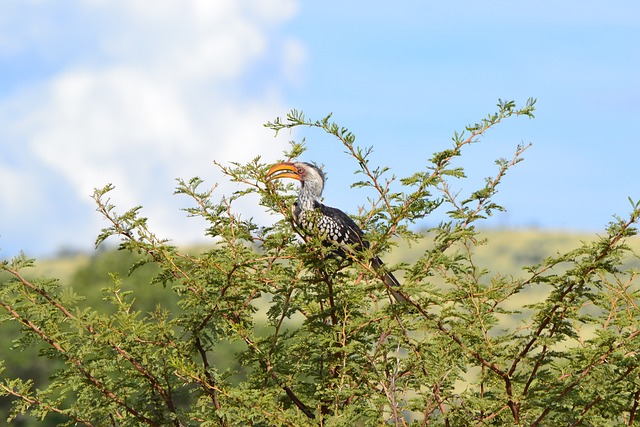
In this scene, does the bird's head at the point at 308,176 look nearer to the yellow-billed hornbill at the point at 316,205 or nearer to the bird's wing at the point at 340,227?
the yellow-billed hornbill at the point at 316,205

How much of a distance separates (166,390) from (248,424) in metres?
1.15

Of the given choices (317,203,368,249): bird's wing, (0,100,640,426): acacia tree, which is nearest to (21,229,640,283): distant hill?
(317,203,368,249): bird's wing

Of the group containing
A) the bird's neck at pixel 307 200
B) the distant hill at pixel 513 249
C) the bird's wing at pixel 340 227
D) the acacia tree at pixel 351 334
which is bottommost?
the acacia tree at pixel 351 334

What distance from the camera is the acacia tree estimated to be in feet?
19.0

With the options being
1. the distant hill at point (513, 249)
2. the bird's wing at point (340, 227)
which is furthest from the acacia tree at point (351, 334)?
the distant hill at point (513, 249)

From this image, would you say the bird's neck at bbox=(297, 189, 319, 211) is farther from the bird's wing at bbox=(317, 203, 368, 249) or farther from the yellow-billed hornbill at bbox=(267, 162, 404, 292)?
the bird's wing at bbox=(317, 203, 368, 249)

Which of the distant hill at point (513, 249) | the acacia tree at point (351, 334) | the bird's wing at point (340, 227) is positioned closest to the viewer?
the acacia tree at point (351, 334)

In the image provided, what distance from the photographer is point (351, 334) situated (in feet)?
20.6

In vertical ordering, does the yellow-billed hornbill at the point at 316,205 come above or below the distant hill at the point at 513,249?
below

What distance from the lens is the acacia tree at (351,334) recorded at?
19.0ft

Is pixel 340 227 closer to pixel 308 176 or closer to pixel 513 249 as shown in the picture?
pixel 308 176

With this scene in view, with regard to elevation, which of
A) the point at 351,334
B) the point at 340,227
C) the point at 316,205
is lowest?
the point at 351,334

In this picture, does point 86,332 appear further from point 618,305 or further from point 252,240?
point 618,305

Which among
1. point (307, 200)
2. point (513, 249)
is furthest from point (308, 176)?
point (513, 249)
